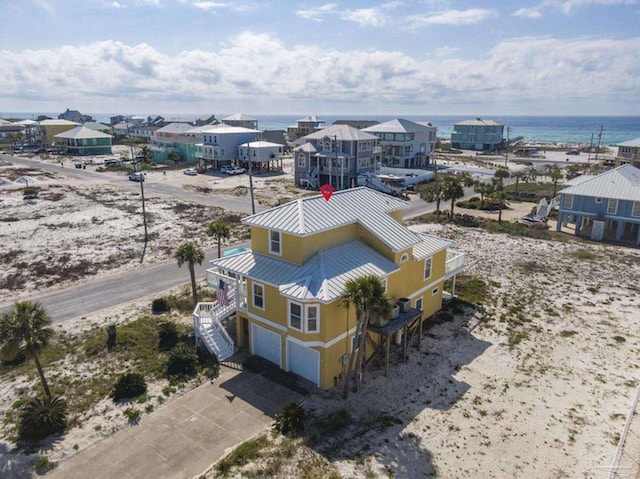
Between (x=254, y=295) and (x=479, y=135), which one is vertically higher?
(x=479, y=135)

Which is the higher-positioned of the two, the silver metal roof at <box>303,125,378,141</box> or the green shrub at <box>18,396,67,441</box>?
the silver metal roof at <box>303,125,378,141</box>

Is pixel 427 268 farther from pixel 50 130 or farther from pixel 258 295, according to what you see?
pixel 50 130

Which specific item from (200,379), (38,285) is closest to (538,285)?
(200,379)

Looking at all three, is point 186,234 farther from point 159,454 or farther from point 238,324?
point 159,454

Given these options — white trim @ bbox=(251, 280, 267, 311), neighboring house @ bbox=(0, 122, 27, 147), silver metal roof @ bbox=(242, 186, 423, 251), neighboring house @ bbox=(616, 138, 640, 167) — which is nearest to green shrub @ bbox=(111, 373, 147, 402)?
white trim @ bbox=(251, 280, 267, 311)

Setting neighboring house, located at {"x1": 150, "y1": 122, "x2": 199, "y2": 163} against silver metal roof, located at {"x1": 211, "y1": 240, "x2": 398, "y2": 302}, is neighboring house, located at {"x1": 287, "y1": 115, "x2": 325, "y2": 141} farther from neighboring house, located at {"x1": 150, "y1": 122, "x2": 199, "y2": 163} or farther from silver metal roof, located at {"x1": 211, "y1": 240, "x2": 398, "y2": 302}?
silver metal roof, located at {"x1": 211, "y1": 240, "x2": 398, "y2": 302}

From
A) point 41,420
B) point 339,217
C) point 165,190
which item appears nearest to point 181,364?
point 41,420
